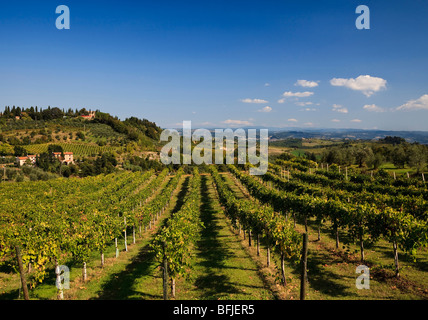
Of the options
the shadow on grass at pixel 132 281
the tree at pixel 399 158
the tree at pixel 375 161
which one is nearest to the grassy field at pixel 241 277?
the shadow on grass at pixel 132 281

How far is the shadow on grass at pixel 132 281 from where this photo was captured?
11156 mm

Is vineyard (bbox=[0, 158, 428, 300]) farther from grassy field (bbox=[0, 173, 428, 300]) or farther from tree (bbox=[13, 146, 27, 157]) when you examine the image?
tree (bbox=[13, 146, 27, 157])

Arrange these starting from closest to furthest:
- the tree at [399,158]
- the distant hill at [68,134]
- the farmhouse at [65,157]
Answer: the tree at [399,158] < the farmhouse at [65,157] < the distant hill at [68,134]

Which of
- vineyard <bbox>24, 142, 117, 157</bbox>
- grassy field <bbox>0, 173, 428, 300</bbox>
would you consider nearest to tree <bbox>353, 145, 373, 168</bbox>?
grassy field <bbox>0, 173, 428, 300</bbox>

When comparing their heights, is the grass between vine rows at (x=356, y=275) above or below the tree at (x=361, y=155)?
below

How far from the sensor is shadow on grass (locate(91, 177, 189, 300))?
11.2 meters

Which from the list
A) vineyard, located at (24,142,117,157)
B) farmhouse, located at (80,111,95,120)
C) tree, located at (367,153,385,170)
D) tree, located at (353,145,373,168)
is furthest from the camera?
farmhouse, located at (80,111,95,120)

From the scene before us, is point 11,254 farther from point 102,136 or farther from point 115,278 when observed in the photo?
point 102,136

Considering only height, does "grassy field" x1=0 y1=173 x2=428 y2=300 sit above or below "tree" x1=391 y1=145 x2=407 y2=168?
below

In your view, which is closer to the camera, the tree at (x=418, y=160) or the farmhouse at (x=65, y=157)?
the tree at (x=418, y=160)

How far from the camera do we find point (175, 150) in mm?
97250

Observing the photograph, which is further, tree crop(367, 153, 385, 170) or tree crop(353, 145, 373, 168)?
tree crop(353, 145, 373, 168)

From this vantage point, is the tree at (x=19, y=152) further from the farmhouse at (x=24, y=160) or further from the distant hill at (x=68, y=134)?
the farmhouse at (x=24, y=160)
